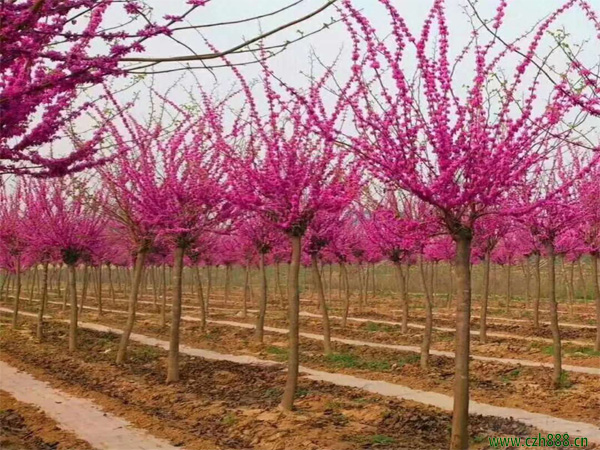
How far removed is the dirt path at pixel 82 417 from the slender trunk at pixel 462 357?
3062mm

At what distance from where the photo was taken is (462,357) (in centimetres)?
574

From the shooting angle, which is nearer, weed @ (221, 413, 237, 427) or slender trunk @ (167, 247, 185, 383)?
weed @ (221, 413, 237, 427)

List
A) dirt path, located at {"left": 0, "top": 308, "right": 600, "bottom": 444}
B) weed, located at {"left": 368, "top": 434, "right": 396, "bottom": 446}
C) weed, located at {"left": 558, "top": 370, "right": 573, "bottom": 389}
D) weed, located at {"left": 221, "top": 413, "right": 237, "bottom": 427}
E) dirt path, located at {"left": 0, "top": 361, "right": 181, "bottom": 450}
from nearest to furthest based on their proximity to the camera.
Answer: weed, located at {"left": 368, "top": 434, "right": 396, "bottom": 446} → dirt path, located at {"left": 0, "top": 361, "right": 181, "bottom": 450} → dirt path, located at {"left": 0, "top": 308, "right": 600, "bottom": 444} → weed, located at {"left": 221, "top": 413, "right": 237, "bottom": 427} → weed, located at {"left": 558, "top": 370, "right": 573, "bottom": 389}

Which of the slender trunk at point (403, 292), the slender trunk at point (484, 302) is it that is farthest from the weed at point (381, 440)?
the slender trunk at point (484, 302)

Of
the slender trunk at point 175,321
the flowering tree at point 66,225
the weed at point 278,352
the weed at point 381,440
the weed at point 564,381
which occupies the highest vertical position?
the flowering tree at point 66,225

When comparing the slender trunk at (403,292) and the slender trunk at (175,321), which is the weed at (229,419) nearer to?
the slender trunk at (175,321)

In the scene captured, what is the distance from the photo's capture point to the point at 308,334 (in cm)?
1780

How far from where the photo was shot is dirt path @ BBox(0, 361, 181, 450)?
23.5 ft

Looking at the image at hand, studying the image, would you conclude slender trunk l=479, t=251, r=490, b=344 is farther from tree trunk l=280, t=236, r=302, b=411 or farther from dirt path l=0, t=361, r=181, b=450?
dirt path l=0, t=361, r=181, b=450

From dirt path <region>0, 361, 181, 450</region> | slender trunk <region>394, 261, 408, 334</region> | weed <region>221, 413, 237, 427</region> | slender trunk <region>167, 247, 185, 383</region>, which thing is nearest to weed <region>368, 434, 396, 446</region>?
weed <region>221, 413, 237, 427</region>

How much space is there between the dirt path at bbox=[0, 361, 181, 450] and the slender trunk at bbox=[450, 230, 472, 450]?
306 cm

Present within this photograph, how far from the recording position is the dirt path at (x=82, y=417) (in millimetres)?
7148

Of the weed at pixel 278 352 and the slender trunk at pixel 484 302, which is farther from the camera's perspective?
the slender trunk at pixel 484 302

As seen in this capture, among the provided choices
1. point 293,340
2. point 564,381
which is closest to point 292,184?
point 293,340
